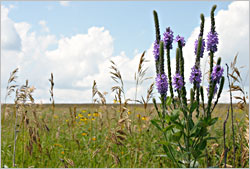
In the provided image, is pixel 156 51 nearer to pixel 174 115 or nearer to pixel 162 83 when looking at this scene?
pixel 162 83

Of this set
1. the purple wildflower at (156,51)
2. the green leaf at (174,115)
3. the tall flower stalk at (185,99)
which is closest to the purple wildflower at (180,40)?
the tall flower stalk at (185,99)

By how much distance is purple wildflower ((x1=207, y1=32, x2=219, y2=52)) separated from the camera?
8.41ft

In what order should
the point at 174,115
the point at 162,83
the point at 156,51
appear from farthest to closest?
the point at 156,51, the point at 162,83, the point at 174,115

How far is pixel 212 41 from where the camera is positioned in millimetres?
2566

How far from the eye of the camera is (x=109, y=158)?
4031mm

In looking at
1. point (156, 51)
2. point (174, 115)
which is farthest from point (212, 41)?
point (174, 115)

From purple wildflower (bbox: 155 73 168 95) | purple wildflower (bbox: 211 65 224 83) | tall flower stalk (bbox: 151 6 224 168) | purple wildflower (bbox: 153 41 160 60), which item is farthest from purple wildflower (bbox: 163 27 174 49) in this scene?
purple wildflower (bbox: 211 65 224 83)

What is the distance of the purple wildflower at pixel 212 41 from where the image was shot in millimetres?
2564

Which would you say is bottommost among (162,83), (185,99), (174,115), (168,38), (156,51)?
(174,115)

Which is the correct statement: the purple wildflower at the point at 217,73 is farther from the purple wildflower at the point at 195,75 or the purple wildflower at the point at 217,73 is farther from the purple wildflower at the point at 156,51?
the purple wildflower at the point at 156,51

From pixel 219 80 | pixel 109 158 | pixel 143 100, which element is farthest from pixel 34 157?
pixel 219 80

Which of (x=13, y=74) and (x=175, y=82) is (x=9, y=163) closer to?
(x=13, y=74)

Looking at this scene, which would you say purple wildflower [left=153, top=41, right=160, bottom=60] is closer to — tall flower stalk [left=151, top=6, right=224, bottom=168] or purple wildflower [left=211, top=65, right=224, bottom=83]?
tall flower stalk [left=151, top=6, right=224, bottom=168]

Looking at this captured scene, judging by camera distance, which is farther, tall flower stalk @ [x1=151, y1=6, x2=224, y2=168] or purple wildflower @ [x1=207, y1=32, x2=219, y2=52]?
purple wildflower @ [x1=207, y1=32, x2=219, y2=52]
